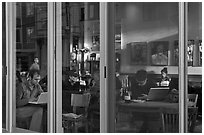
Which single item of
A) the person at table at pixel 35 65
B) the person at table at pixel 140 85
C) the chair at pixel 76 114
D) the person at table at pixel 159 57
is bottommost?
the chair at pixel 76 114

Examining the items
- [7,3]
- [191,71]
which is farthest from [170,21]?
[7,3]

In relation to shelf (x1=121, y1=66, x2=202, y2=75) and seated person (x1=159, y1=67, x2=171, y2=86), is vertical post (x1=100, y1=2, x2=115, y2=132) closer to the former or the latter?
shelf (x1=121, y1=66, x2=202, y2=75)

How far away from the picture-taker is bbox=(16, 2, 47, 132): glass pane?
14.9 ft

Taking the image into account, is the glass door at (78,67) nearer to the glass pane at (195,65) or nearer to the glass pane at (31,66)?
the glass pane at (31,66)

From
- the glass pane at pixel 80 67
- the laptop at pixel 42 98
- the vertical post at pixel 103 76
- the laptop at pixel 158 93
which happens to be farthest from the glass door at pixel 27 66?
the laptop at pixel 158 93

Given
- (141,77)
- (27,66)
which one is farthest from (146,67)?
(27,66)

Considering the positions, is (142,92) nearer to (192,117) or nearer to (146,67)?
(146,67)

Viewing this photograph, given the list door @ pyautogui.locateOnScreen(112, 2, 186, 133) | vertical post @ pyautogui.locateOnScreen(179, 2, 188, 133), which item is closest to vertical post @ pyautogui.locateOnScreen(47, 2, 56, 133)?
door @ pyautogui.locateOnScreen(112, 2, 186, 133)

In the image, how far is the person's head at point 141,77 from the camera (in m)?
3.84

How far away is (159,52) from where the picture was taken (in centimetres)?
370

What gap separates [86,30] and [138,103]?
1073 mm

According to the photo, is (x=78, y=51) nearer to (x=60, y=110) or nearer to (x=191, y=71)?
(x=60, y=110)

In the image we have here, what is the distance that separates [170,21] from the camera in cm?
360

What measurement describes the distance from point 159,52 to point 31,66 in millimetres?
1903
